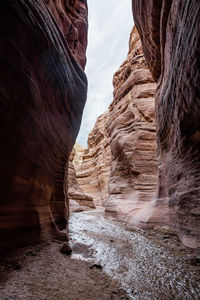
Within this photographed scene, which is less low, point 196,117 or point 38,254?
point 196,117

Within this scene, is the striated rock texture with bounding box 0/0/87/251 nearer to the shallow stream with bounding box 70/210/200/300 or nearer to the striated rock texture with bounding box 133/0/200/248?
the shallow stream with bounding box 70/210/200/300

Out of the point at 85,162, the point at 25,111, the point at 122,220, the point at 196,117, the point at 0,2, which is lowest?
the point at 122,220

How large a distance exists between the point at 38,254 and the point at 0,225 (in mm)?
835

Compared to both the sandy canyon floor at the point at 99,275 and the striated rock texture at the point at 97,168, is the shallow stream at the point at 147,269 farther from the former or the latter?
the striated rock texture at the point at 97,168

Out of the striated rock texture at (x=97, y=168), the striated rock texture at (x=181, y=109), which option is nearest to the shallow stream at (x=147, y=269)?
the striated rock texture at (x=181, y=109)

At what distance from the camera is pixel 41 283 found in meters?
1.83

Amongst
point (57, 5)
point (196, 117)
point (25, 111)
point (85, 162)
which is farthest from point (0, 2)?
point (85, 162)

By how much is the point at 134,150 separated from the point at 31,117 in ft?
23.3

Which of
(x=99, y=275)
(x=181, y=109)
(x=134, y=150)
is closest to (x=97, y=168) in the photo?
(x=134, y=150)

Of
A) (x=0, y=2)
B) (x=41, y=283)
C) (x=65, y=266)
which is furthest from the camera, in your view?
(x=65, y=266)

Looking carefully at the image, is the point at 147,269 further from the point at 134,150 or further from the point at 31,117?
the point at 134,150

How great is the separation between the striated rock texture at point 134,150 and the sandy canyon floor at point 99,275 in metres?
3.87

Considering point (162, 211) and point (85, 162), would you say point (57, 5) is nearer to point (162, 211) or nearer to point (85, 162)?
point (162, 211)

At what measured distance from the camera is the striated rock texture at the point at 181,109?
8.43ft
